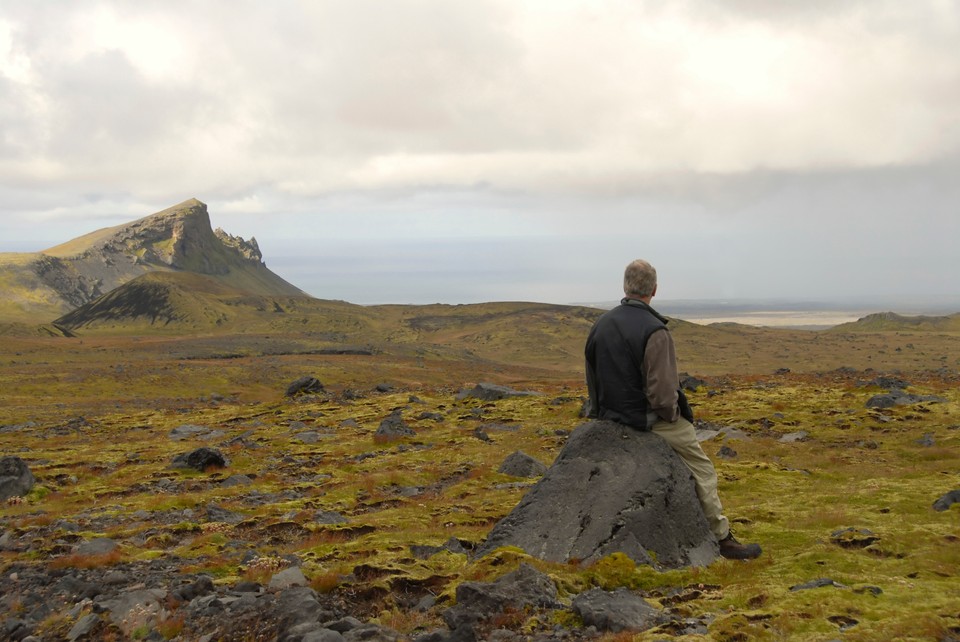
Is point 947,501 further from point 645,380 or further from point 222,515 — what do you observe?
point 222,515

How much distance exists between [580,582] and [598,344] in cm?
458

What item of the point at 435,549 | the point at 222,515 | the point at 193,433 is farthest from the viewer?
the point at 193,433

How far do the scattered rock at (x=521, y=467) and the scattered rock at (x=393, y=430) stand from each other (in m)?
12.9

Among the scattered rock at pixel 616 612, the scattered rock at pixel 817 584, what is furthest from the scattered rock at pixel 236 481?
the scattered rock at pixel 817 584

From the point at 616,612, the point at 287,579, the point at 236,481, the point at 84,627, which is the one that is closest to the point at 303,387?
the point at 236,481

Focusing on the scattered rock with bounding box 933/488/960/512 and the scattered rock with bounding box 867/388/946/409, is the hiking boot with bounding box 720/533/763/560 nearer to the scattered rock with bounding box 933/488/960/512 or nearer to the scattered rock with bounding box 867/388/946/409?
the scattered rock with bounding box 933/488/960/512

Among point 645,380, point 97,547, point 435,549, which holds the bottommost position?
A: point 97,547

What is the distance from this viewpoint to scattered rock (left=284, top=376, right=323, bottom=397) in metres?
66.6

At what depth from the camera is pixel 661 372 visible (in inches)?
517

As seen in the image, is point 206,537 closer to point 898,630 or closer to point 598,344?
point 598,344

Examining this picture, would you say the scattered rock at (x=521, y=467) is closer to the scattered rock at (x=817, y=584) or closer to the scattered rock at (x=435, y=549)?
the scattered rock at (x=435, y=549)

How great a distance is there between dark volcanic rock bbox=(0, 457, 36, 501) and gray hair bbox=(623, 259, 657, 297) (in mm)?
25803

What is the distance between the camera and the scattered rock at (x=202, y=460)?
1248 inches

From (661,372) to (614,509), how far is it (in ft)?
9.56
